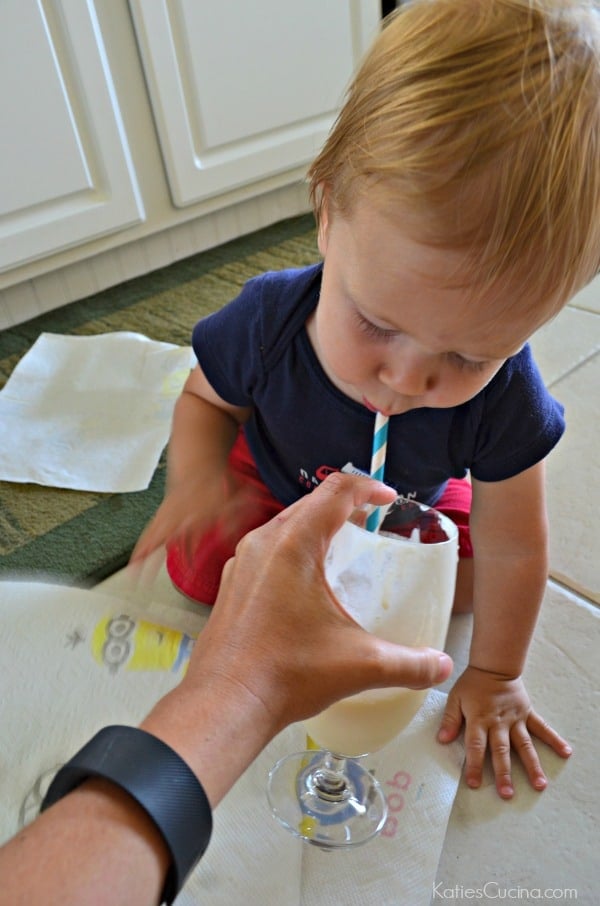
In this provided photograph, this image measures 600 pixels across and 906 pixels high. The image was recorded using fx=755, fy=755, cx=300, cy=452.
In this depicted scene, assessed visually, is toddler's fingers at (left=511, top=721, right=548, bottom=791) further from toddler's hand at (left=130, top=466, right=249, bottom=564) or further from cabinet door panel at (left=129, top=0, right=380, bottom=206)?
cabinet door panel at (left=129, top=0, right=380, bottom=206)

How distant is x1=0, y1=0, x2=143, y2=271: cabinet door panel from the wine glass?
36.5 inches

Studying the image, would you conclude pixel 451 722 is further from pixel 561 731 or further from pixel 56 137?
pixel 56 137

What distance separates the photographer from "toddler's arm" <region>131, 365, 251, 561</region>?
2.23ft

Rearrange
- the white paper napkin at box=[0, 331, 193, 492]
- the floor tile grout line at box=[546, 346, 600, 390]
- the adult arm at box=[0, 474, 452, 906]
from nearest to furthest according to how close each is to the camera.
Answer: the adult arm at box=[0, 474, 452, 906] → the white paper napkin at box=[0, 331, 193, 492] → the floor tile grout line at box=[546, 346, 600, 390]

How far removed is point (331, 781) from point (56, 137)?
101 cm

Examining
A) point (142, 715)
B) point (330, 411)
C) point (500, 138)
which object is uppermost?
point (500, 138)

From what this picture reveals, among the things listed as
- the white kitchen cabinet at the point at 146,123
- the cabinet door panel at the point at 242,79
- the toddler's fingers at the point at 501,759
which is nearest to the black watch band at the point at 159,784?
the toddler's fingers at the point at 501,759

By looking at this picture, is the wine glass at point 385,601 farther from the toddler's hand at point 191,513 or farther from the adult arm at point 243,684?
the toddler's hand at point 191,513

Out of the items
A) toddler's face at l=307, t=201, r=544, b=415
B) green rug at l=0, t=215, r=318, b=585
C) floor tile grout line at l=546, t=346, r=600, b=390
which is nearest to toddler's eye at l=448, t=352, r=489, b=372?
toddler's face at l=307, t=201, r=544, b=415

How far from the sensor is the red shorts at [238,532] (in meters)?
0.73

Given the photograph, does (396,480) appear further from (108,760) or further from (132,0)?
(132,0)

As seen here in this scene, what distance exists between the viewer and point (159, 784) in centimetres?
34

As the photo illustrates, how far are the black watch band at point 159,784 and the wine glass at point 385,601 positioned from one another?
0.38 ft

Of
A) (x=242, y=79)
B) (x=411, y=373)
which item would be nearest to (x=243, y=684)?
(x=411, y=373)
